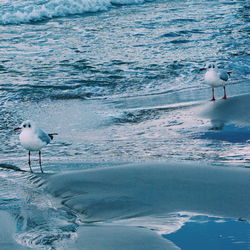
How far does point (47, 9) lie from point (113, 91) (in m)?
10.7

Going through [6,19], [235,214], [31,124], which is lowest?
[235,214]

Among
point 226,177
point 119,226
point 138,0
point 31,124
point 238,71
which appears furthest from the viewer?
point 138,0

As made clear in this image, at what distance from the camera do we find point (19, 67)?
1134 cm

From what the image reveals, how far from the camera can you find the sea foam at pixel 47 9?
18.2 meters

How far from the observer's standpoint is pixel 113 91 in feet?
31.8

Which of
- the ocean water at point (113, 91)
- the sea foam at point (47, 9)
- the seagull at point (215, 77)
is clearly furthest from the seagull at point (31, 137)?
the sea foam at point (47, 9)

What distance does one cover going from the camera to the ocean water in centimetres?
585

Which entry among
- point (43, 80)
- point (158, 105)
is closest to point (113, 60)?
point (43, 80)

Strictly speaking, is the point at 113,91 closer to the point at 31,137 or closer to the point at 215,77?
the point at 215,77

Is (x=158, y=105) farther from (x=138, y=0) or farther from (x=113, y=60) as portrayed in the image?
(x=138, y=0)

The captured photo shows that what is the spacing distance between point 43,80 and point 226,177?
6038 millimetres

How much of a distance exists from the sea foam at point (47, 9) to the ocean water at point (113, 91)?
3.1 inches

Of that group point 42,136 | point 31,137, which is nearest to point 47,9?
point 42,136

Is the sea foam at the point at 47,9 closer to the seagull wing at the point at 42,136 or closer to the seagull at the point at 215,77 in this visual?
the seagull at the point at 215,77
